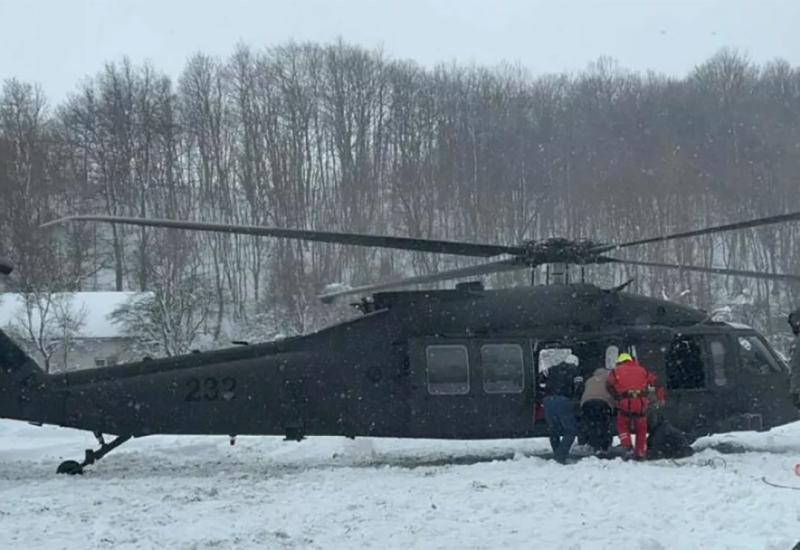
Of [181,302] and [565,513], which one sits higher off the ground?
[181,302]

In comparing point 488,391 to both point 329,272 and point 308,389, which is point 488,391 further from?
point 329,272

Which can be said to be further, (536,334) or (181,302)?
(181,302)

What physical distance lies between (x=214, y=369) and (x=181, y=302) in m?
24.5

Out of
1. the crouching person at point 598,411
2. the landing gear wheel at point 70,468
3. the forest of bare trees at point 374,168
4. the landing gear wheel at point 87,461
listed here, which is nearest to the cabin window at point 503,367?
the crouching person at point 598,411

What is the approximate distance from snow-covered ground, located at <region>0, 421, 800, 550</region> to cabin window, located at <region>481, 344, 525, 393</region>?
119cm

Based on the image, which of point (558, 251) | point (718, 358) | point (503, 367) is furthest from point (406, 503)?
point (718, 358)

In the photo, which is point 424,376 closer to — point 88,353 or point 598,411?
point 598,411

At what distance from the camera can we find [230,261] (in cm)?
5169

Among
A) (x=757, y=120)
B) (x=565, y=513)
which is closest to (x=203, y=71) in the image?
(x=757, y=120)

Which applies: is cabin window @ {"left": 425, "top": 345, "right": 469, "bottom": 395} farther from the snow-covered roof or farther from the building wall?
the snow-covered roof

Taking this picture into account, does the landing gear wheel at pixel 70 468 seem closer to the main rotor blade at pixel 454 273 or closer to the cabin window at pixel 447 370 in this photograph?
the main rotor blade at pixel 454 273

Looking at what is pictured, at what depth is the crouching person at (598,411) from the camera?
12805 millimetres

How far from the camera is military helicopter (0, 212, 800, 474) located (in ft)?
41.6

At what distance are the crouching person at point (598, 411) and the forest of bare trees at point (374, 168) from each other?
29.4 m
